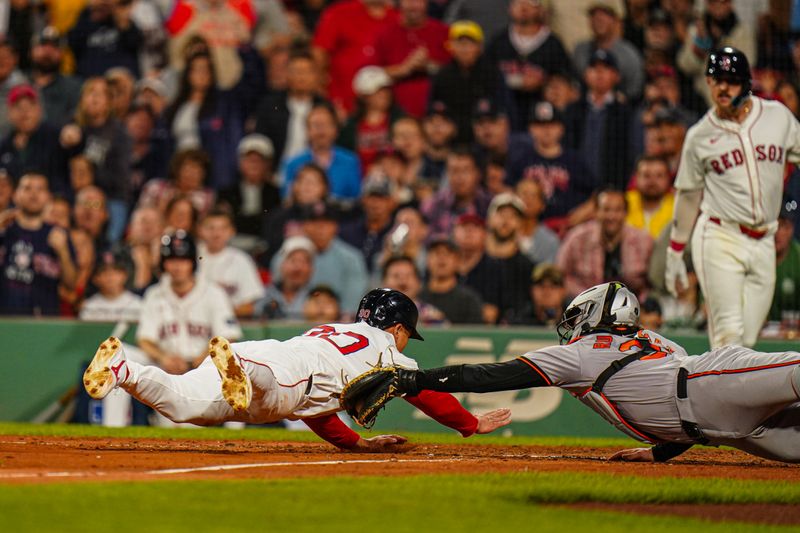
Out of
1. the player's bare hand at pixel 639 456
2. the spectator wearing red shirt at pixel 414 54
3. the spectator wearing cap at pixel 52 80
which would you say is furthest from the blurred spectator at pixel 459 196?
the player's bare hand at pixel 639 456

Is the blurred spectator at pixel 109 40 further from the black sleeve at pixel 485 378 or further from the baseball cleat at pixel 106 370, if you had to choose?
the black sleeve at pixel 485 378

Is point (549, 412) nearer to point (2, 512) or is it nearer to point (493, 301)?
point (493, 301)

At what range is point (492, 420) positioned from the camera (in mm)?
6824

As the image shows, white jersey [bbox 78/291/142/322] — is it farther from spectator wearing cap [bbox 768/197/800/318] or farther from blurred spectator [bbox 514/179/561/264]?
spectator wearing cap [bbox 768/197/800/318]

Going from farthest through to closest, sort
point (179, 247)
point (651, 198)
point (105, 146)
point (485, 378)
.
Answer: point (105, 146) < point (651, 198) < point (179, 247) < point (485, 378)

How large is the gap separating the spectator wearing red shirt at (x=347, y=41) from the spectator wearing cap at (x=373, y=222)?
6.58 feet

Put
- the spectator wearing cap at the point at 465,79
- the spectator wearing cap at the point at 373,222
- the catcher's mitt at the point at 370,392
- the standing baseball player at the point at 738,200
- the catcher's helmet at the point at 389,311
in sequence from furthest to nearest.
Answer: the spectator wearing cap at the point at 465,79, the spectator wearing cap at the point at 373,222, the standing baseball player at the point at 738,200, the catcher's helmet at the point at 389,311, the catcher's mitt at the point at 370,392

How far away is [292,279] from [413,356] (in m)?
1.91

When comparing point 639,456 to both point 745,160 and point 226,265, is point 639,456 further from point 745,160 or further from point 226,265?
point 226,265

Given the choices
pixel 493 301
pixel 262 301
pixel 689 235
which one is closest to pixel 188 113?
pixel 262 301

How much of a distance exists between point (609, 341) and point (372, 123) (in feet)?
26.5

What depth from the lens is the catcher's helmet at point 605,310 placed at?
683 centimetres

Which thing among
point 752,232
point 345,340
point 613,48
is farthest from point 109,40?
point 345,340

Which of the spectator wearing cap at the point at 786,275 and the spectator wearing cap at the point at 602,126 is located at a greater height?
the spectator wearing cap at the point at 602,126
